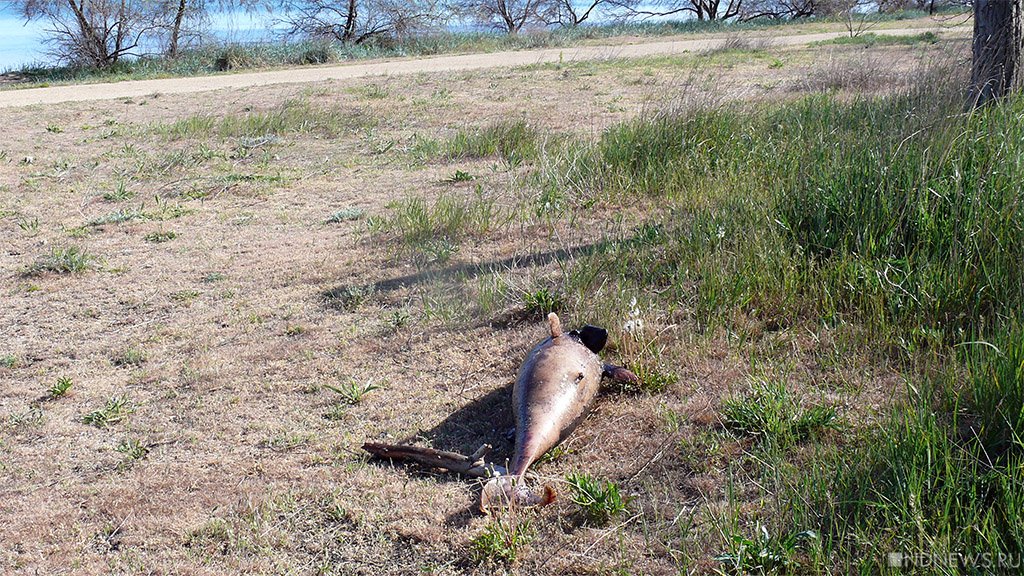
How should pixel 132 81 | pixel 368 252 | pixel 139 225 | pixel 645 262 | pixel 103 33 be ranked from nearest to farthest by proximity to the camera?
1. pixel 645 262
2. pixel 368 252
3. pixel 139 225
4. pixel 132 81
5. pixel 103 33

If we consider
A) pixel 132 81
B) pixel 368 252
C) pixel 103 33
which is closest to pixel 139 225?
pixel 368 252

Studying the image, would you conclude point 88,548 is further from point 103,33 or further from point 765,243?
point 103,33

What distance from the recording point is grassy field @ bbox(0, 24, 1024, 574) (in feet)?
9.02

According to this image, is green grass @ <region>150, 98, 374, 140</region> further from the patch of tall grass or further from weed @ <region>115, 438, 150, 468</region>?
weed @ <region>115, 438, 150, 468</region>

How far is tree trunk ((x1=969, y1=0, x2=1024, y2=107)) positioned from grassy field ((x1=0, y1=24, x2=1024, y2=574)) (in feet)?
1.09

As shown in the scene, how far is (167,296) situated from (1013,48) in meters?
Answer: 6.42

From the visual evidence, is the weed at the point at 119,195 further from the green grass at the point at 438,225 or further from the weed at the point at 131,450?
the weed at the point at 131,450

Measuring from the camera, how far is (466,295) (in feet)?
16.4

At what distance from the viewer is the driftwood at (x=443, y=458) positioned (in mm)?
3236

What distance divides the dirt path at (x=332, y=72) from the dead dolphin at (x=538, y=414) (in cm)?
1435

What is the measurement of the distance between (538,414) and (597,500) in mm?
519

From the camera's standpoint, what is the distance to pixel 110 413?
396 cm

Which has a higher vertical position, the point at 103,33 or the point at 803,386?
the point at 103,33

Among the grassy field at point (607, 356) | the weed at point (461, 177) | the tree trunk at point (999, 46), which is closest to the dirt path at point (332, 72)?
the grassy field at point (607, 356)
